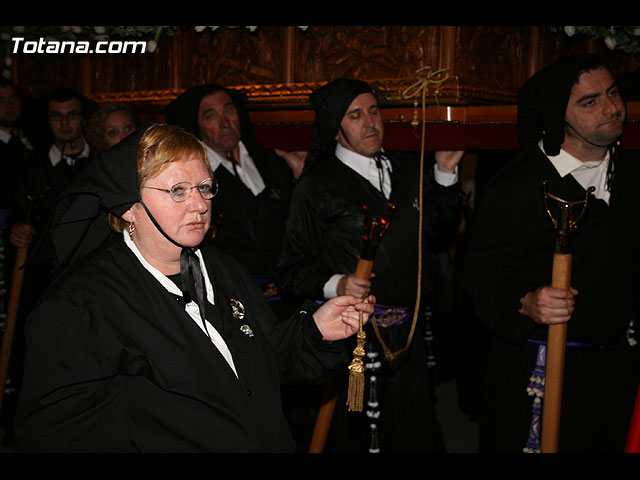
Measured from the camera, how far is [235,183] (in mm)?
4434

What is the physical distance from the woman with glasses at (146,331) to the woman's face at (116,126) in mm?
2442

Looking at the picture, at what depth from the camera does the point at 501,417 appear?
3514mm

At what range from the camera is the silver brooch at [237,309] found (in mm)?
2539

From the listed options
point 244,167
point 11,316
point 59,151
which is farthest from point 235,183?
point 11,316

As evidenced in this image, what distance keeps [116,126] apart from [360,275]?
7.86 feet

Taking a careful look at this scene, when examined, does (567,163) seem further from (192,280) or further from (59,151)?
(59,151)

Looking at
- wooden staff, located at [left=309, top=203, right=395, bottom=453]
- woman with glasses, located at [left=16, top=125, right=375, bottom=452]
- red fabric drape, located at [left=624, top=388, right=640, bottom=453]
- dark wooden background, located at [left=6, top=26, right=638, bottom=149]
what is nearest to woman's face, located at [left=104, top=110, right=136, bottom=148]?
dark wooden background, located at [left=6, top=26, right=638, bottom=149]

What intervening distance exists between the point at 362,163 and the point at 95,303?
2.17 metres

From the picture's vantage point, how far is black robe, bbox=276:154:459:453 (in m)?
3.86

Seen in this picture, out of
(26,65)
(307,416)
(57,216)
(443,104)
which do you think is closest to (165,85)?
(26,65)

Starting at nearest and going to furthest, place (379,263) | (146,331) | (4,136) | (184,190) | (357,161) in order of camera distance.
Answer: (146,331) → (184,190) → (379,263) → (357,161) → (4,136)

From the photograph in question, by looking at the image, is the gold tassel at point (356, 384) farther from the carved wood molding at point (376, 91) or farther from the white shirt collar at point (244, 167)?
the white shirt collar at point (244, 167)

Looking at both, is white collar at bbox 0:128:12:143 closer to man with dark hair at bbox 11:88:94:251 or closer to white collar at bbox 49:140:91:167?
man with dark hair at bbox 11:88:94:251

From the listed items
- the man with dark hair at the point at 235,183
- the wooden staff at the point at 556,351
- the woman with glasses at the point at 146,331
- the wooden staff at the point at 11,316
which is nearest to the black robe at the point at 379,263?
the man with dark hair at the point at 235,183
